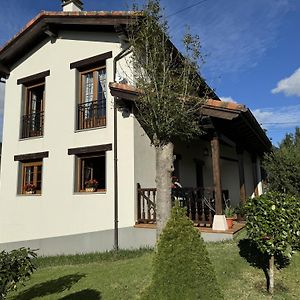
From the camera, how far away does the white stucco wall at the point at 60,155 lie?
10.1m

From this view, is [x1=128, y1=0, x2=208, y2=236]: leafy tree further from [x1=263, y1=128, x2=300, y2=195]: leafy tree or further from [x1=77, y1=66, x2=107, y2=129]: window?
[x1=263, y1=128, x2=300, y2=195]: leafy tree

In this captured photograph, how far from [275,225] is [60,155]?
808cm

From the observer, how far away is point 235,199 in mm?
16781

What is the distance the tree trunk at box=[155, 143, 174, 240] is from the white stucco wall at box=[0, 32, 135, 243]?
390cm

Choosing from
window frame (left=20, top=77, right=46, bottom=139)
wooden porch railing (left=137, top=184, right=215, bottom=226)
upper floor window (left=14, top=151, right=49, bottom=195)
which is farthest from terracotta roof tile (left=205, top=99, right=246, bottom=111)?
window frame (left=20, top=77, right=46, bottom=139)

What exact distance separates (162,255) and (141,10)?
4.92m

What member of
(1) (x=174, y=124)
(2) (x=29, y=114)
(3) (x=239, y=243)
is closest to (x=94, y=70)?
(2) (x=29, y=114)

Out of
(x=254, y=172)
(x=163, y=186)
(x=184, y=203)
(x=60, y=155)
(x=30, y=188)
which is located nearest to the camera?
(x=163, y=186)

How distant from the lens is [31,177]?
504 inches

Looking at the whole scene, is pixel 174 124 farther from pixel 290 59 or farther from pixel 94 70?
pixel 290 59

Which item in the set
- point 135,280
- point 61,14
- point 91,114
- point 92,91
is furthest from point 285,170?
point 61,14

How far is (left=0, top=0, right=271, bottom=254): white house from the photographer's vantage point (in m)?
9.70

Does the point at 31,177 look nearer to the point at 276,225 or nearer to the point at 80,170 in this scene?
the point at 80,170

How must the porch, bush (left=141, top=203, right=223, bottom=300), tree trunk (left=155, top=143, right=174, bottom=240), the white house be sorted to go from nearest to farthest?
bush (left=141, top=203, right=223, bottom=300)
tree trunk (left=155, top=143, right=174, bottom=240)
the porch
the white house
